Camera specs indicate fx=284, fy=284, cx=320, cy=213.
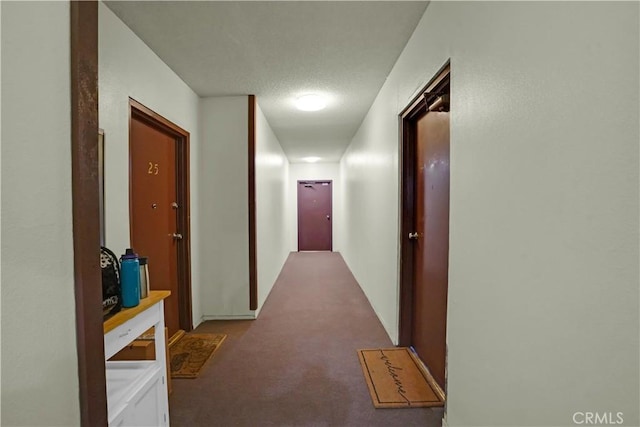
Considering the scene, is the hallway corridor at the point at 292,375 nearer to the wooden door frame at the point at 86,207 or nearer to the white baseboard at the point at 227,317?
the white baseboard at the point at 227,317

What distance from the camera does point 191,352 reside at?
238cm

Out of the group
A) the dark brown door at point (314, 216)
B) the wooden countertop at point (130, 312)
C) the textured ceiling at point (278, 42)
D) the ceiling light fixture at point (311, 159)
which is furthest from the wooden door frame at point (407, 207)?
the dark brown door at point (314, 216)

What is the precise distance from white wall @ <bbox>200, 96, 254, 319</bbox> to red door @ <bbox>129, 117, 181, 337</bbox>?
15.9 inches

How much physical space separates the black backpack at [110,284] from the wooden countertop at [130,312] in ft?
0.11

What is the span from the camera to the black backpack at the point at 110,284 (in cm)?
120

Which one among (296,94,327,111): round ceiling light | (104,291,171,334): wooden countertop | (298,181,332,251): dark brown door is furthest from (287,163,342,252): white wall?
(104,291,171,334): wooden countertop

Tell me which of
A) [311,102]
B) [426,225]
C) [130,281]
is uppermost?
[311,102]

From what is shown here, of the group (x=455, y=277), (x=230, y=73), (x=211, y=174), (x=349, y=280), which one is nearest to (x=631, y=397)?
(x=455, y=277)

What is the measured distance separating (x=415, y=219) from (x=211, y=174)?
7.03 feet

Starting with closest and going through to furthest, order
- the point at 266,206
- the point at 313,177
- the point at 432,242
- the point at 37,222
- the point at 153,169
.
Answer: the point at 37,222 → the point at 432,242 → the point at 153,169 → the point at 266,206 → the point at 313,177

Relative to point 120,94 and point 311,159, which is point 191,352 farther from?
point 311,159

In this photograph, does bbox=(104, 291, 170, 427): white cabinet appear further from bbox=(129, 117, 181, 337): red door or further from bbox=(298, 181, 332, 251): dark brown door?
bbox=(298, 181, 332, 251): dark brown door

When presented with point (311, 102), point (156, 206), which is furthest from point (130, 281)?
point (311, 102)

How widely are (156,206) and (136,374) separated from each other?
1.41 meters
